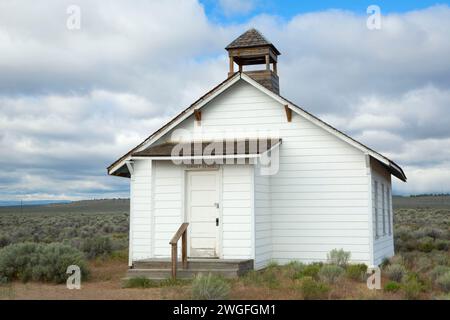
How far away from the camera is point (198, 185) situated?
15.0 m

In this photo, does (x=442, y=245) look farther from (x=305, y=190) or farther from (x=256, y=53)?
(x=256, y=53)

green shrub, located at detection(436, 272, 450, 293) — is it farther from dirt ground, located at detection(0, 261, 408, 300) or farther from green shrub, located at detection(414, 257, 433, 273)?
green shrub, located at detection(414, 257, 433, 273)

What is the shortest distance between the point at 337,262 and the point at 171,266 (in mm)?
4364

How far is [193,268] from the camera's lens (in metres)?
13.4

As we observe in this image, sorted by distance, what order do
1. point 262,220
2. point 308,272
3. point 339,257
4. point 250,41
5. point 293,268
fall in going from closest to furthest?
point 308,272
point 293,268
point 339,257
point 262,220
point 250,41

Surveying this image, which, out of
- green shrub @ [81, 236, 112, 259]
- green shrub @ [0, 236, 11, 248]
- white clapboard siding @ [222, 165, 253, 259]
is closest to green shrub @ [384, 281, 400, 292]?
white clapboard siding @ [222, 165, 253, 259]

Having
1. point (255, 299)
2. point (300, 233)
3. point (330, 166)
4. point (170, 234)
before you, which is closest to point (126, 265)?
point (170, 234)

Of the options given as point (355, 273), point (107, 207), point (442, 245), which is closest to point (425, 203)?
point (107, 207)

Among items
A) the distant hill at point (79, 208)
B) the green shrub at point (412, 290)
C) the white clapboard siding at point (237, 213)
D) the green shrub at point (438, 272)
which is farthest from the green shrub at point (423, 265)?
the distant hill at point (79, 208)

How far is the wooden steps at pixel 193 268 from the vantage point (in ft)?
42.8

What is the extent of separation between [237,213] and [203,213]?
109 cm

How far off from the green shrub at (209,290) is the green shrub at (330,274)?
9.53 feet

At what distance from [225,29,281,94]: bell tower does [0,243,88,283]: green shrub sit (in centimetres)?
724

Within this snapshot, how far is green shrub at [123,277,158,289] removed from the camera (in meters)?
12.6
